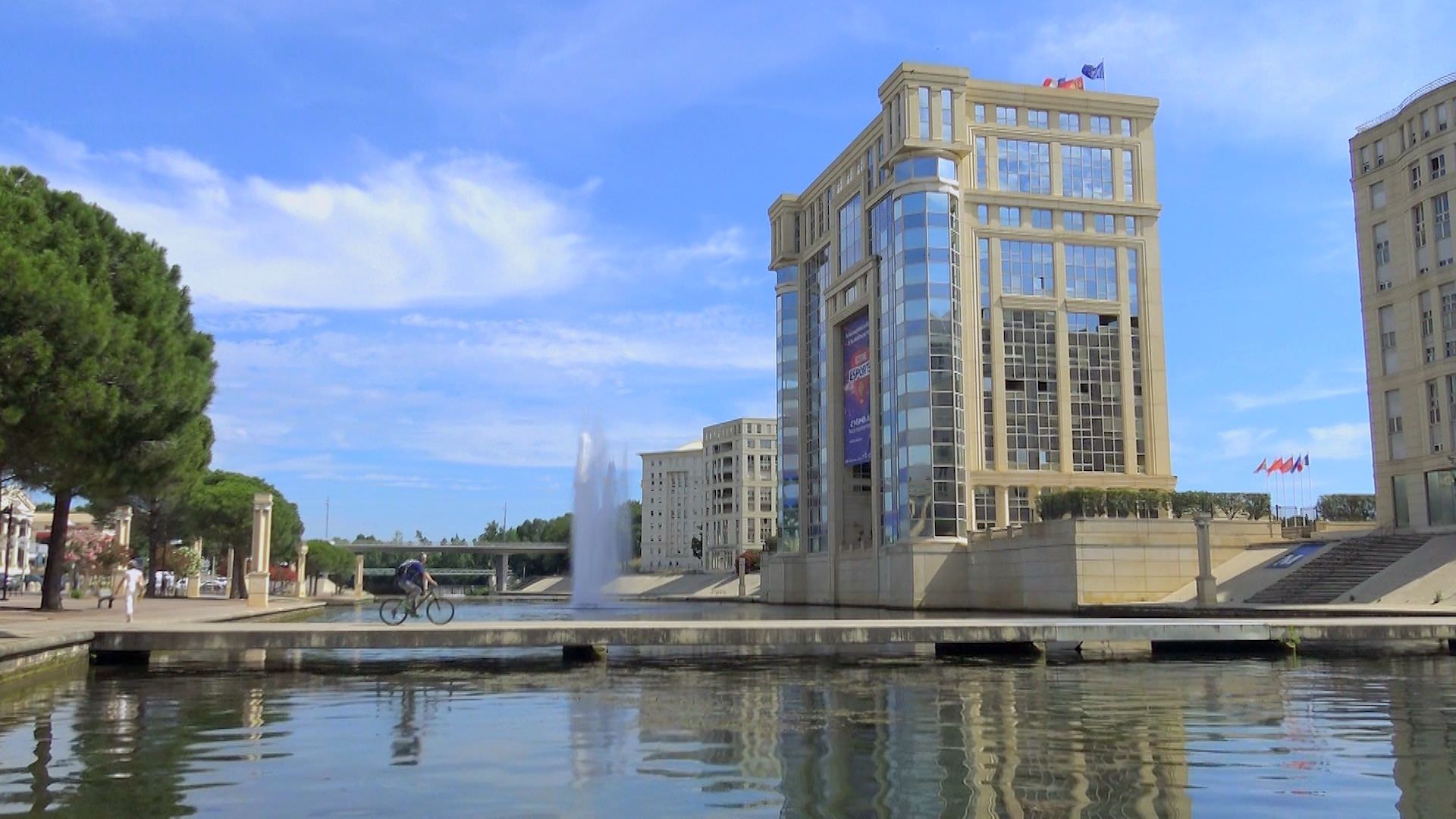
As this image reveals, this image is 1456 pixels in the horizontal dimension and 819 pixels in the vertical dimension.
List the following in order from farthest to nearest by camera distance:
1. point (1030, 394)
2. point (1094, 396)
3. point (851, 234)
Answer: point (851, 234) → point (1094, 396) → point (1030, 394)

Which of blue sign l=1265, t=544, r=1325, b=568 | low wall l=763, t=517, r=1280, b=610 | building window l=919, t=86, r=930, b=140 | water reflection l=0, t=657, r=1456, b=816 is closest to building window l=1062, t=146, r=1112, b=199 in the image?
building window l=919, t=86, r=930, b=140

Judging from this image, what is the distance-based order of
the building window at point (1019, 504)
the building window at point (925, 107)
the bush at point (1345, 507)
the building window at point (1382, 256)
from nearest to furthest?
the building window at point (1382, 256)
the bush at point (1345, 507)
the building window at point (925, 107)
the building window at point (1019, 504)

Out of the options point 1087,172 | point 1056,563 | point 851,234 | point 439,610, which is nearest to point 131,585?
point 439,610

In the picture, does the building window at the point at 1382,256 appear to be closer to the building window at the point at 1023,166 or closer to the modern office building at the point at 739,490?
the building window at the point at 1023,166

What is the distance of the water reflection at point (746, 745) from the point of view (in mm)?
9828

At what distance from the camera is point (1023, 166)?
78.5m

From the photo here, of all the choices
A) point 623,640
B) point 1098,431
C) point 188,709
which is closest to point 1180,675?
point 623,640

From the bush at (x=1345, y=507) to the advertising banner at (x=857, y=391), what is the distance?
29.2m

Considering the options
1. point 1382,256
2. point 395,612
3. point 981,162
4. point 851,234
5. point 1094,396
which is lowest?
point 395,612

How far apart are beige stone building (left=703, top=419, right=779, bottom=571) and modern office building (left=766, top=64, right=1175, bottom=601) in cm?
9135

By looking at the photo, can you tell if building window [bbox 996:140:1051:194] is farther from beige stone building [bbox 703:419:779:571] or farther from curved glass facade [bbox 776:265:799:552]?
beige stone building [bbox 703:419:779:571]

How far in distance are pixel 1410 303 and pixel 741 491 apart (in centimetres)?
12233

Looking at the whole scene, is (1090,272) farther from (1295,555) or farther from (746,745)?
(746,745)

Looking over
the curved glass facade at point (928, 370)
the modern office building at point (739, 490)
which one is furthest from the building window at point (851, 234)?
the modern office building at point (739, 490)
